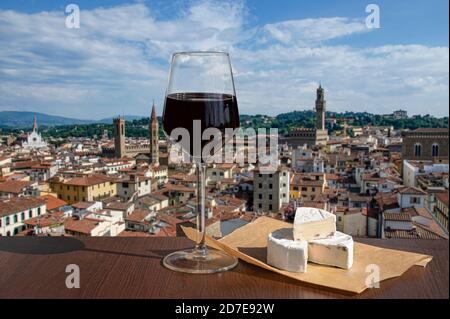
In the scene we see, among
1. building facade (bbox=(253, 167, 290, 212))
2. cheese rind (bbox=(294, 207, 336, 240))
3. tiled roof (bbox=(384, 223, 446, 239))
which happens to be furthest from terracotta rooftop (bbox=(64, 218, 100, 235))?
cheese rind (bbox=(294, 207, 336, 240))

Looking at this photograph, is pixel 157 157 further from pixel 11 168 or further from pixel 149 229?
pixel 149 229

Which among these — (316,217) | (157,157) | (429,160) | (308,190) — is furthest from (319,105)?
(316,217)

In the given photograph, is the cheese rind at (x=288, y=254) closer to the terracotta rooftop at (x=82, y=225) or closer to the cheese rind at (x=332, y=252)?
the cheese rind at (x=332, y=252)

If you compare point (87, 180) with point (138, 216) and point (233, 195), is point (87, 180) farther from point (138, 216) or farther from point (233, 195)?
point (138, 216)

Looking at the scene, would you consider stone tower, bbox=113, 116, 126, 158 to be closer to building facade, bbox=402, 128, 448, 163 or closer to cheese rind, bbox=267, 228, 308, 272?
building facade, bbox=402, 128, 448, 163

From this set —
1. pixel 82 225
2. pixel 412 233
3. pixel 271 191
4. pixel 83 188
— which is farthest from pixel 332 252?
pixel 83 188

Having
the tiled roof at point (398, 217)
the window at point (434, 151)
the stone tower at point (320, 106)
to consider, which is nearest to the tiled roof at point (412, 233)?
the tiled roof at point (398, 217)
